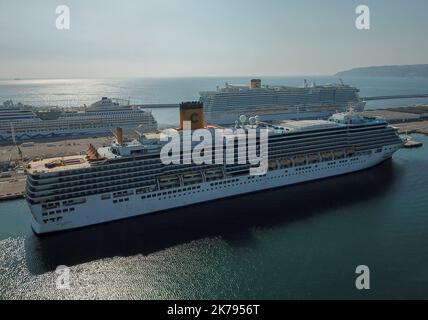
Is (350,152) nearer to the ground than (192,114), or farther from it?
nearer to the ground

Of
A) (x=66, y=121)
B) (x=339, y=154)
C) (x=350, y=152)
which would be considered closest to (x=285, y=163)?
(x=339, y=154)

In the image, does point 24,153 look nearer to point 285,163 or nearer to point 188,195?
point 188,195

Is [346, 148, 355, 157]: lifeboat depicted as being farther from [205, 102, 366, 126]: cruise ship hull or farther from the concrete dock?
the concrete dock

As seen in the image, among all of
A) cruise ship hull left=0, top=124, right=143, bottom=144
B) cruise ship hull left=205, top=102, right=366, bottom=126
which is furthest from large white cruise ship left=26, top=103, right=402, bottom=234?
cruise ship hull left=0, top=124, right=143, bottom=144

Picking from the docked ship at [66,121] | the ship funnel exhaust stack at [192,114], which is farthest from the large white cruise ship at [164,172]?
the docked ship at [66,121]

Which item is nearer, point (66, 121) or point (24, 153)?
point (24, 153)

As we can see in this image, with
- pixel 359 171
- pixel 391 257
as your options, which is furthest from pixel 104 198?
pixel 359 171
